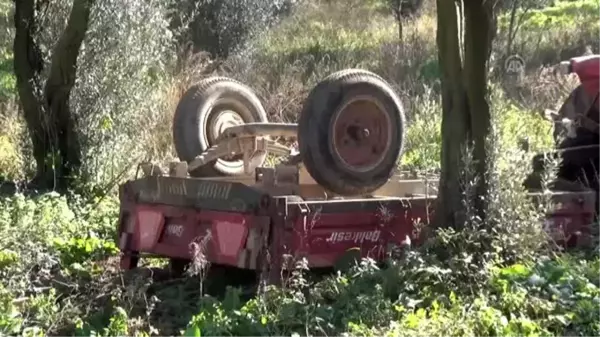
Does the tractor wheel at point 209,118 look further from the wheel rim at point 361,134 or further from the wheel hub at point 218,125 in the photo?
the wheel rim at point 361,134

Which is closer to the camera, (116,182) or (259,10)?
(116,182)

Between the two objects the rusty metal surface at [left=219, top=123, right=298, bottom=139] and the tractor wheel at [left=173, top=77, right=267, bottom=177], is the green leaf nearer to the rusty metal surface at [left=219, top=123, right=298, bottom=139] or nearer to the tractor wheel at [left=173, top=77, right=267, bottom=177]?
the rusty metal surface at [left=219, top=123, right=298, bottom=139]

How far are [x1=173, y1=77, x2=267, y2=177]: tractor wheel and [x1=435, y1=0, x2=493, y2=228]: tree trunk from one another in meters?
2.27

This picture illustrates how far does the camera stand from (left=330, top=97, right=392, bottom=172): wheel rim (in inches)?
324

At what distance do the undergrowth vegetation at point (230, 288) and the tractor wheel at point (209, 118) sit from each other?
1.01 m

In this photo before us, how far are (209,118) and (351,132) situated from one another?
188cm

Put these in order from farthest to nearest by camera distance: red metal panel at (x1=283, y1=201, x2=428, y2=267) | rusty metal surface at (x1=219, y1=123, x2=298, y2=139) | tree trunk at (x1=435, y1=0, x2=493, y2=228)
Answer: rusty metal surface at (x1=219, y1=123, x2=298, y2=139), tree trunk at (x1=435, y1=0, x2=493, y2=228), red metal panel at (x1=283, y1=201, x2=428, y2=267)

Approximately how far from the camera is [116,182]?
12.7 metres

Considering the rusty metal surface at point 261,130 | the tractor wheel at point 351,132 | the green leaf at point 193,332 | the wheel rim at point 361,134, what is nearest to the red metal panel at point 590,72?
the tractor wheel at point 351,132

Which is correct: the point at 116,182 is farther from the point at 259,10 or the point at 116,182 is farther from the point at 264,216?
the point at 259,10

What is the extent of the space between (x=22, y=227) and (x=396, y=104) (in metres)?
3.37

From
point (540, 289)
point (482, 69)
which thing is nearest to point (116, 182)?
point (482, 69)

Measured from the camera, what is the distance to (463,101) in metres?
7.96

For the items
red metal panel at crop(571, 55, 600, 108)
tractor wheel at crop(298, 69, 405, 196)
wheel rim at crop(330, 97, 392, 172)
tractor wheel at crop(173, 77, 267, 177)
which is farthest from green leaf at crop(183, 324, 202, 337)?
red metal panel at crop(571, 55, 600, 108)
